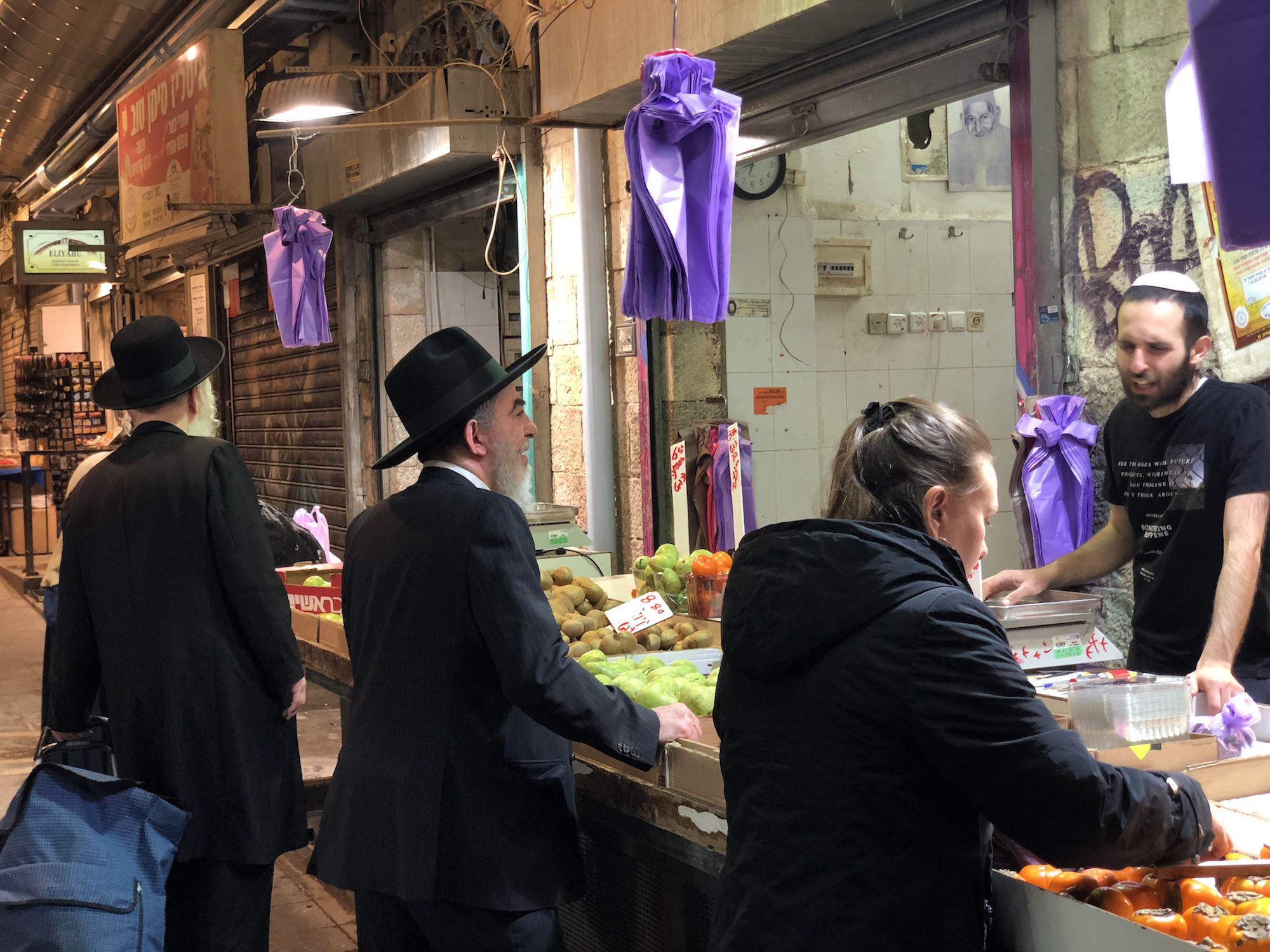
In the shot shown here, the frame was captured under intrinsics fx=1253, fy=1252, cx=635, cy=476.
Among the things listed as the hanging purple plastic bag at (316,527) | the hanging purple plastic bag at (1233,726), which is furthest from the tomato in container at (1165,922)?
the hanging purple plastic bag at (316,527)

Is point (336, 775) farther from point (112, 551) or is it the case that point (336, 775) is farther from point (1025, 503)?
point (1025, 503)

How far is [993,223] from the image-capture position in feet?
26.4

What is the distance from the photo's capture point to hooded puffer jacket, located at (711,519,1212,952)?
1569mm

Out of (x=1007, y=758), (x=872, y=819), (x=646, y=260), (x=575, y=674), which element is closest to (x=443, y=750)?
(x=575, y=674)

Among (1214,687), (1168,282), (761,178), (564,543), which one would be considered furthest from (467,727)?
(761,178)

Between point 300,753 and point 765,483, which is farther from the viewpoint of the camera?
point 765,483

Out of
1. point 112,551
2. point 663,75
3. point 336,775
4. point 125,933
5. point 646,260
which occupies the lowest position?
point 125,933

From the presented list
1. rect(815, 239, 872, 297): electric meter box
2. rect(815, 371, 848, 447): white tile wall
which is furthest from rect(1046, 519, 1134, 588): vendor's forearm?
rect(815, 239, 872, 297): electric meter box

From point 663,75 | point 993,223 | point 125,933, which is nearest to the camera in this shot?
point 125,933

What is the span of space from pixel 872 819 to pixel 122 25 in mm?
9065

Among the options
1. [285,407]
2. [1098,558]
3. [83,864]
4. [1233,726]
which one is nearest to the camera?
[1233,726]

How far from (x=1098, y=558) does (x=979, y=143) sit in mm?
5032

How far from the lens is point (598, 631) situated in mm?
3586

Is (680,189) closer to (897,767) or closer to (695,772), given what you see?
(695,772)
